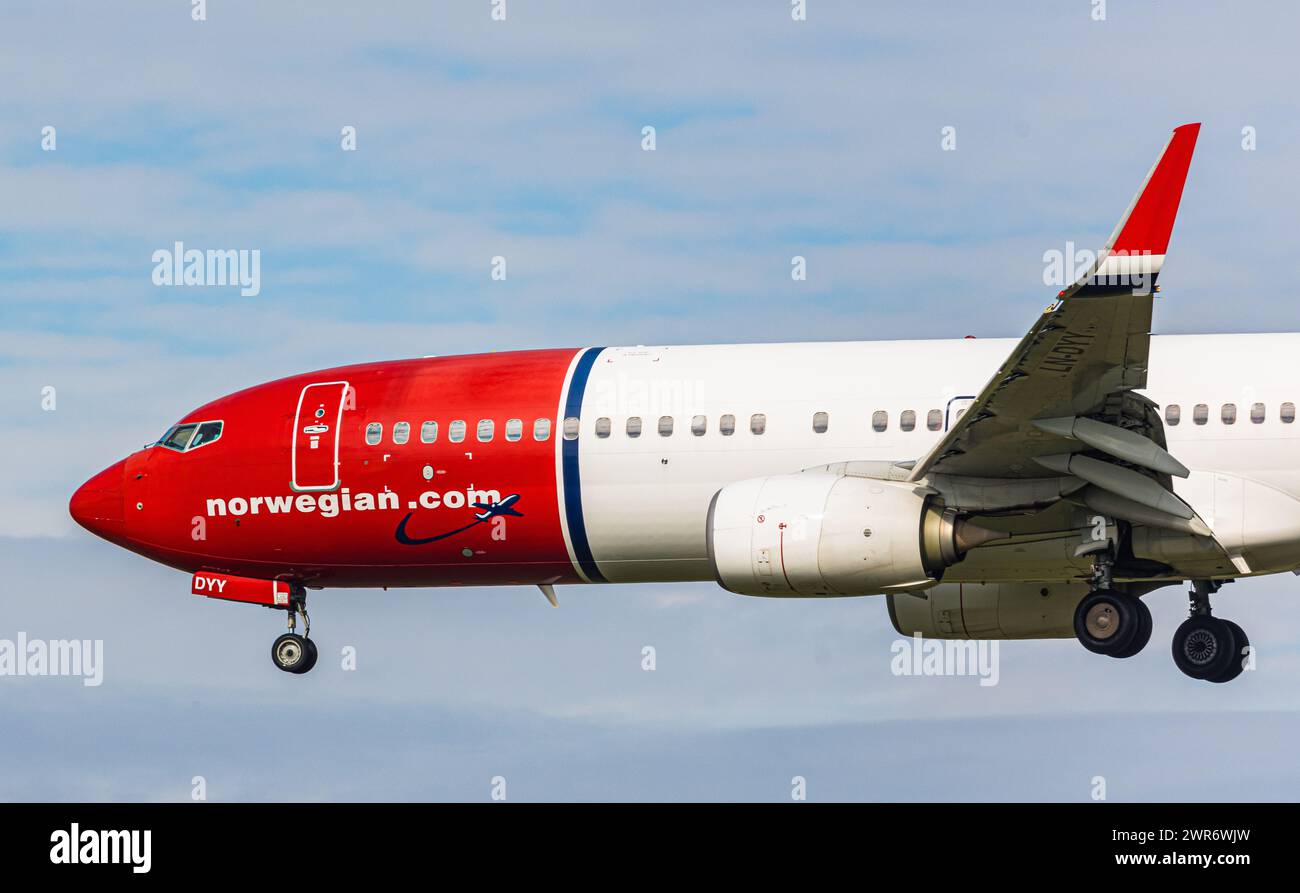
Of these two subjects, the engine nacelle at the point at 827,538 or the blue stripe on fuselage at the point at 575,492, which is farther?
the blue stripe on fuselage at the point at 575,492

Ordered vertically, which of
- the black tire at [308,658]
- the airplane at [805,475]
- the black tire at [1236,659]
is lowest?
the black tire at [1236,659]

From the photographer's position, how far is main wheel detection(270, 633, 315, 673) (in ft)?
94.2

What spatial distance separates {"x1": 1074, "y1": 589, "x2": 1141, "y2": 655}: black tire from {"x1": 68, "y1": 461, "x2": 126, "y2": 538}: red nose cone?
42.7 ft

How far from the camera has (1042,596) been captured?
93.0 feet

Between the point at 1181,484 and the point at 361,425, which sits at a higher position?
the point at 361,425

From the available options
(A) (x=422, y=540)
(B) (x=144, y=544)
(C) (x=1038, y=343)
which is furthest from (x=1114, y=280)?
(B) (x=144, y=544)

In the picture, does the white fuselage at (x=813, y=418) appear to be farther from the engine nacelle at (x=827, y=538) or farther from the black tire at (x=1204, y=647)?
the engine nacelle at (x=827, y=538)

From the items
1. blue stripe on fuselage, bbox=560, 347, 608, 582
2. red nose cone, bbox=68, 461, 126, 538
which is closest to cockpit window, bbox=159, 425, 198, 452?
red nose cone, bbox=68, 461, 126, 538

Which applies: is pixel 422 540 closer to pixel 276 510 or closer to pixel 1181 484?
pixel 276 510

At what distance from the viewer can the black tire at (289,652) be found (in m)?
28.7

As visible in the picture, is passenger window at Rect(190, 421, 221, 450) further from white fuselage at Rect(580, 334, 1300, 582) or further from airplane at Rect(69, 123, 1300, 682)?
white fuselage at Rect(580, 334, 1300, 582)

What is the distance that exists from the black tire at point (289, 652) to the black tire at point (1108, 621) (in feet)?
34.3

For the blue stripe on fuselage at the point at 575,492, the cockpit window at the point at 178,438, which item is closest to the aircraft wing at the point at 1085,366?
the blue stripe on fuselage at the point at 575,492

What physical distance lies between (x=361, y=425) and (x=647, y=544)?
4.16m
